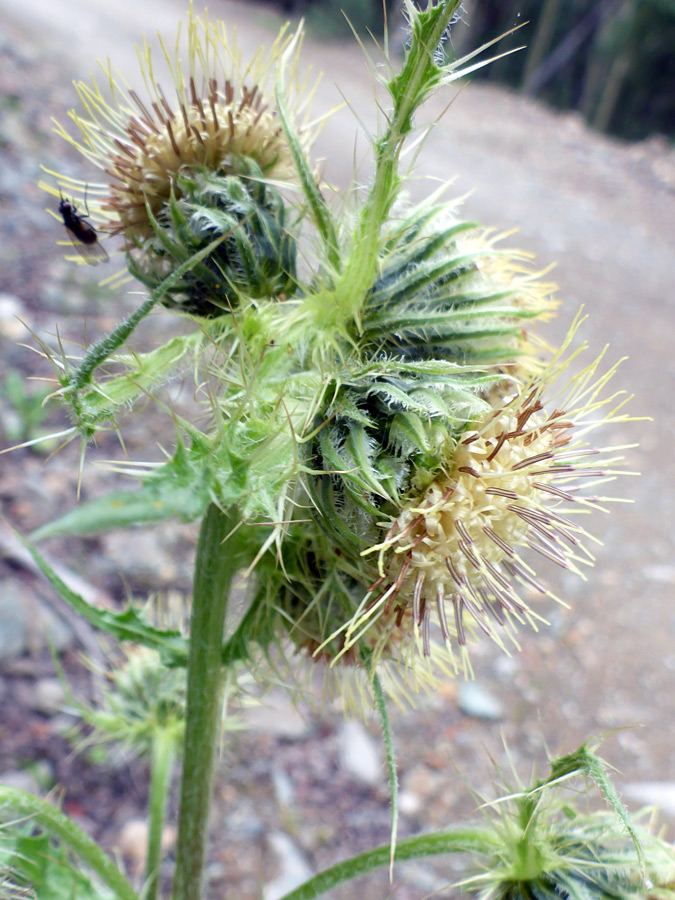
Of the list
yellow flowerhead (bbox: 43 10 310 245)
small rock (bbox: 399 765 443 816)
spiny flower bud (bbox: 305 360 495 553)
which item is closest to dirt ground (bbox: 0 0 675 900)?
small rock (bbox: 399 765 443 816)

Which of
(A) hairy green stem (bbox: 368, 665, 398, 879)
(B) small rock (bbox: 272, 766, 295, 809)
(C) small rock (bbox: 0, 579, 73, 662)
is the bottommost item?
(B) small rock (bbox: 272, 766, 295, 809)

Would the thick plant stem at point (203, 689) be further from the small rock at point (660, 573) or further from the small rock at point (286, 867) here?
the small rock at point (660, 573)

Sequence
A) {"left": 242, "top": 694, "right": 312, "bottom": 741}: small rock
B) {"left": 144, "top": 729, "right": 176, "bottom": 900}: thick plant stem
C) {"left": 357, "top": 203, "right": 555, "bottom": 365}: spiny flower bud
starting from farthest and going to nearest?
{"left": 242, "top": 694, "right": 312, "bottom": 741}: small rock < {"left": 144, "top": 729, "right": 176, "bottom": 900}: thick plant stem < {"left": 357, "top": 203, "right": 555, "bottom": 365}: spiny flower bud

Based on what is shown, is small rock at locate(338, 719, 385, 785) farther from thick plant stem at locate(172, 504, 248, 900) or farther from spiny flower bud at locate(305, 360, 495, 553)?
spiny flower bud at locate(305, 360, 495, 553)

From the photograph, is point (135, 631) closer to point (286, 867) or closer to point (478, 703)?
point (286, 867)

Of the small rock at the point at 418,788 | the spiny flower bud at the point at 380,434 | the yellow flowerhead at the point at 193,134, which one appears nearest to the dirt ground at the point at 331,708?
the small rock at the point at 418,788

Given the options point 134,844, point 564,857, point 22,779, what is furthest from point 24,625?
point 564,857

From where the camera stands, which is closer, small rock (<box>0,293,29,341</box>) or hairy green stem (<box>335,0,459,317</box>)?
hairy green stem (<box>335,0,459,317</box>)

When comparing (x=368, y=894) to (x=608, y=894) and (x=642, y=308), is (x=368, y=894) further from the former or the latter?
(x=642, y=308)
